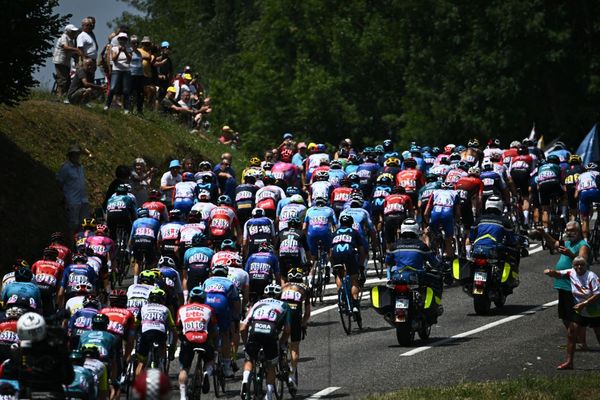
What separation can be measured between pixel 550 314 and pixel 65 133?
14.5 metres

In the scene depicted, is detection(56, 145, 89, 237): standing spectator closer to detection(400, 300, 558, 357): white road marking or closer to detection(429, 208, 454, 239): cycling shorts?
detection(429, 208, 454, 239): cycling shorts

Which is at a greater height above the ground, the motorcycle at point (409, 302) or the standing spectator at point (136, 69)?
the standing spectator at point (136, 69)

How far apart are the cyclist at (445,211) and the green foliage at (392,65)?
1208 inches

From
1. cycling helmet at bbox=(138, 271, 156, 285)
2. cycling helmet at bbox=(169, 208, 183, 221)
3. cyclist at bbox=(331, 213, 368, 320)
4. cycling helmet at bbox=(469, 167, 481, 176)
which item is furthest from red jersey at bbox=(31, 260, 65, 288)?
cycling helmet at bbox=(469, 167, 481, 176)

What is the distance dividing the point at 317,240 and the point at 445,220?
3328mm

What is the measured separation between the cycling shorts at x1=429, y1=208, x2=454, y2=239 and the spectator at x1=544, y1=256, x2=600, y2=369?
7822 millimetres

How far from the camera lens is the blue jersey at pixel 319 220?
2848 cm

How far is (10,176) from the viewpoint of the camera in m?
34.8

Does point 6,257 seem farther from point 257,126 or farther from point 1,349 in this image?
point 257,126

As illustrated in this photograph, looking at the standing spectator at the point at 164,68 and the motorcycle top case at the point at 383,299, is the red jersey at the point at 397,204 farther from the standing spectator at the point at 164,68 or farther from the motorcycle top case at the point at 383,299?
the standing spectator at the point at 164,68

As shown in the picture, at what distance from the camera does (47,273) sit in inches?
967

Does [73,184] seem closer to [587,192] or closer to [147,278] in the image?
[147,278]

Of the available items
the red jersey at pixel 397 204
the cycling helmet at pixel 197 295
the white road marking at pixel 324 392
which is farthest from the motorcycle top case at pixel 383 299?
the red jersey at pixel 397 204

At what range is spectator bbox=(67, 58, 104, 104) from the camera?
121 ft
